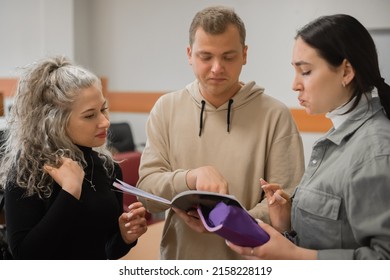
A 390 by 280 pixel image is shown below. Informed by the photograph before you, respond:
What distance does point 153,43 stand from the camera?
483cm

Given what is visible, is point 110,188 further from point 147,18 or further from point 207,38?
point 147,18

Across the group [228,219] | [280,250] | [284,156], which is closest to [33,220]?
[228,219]

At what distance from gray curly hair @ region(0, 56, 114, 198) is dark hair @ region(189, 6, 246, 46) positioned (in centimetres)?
38

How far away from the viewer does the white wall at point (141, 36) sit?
4.04 m

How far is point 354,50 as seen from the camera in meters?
1.11

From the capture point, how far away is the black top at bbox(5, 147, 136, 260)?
125cm

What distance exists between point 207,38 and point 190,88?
23 cm

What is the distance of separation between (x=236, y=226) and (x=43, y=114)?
2.22 ft

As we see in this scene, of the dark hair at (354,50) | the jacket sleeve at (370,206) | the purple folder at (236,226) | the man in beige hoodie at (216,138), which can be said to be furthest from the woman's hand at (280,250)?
the dark hair at (354,50)

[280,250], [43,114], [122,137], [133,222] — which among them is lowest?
[122,137]

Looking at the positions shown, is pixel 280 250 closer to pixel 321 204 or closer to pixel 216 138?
pixel 321 204

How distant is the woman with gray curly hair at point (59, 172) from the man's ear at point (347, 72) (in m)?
0.70

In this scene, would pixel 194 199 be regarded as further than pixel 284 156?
No
